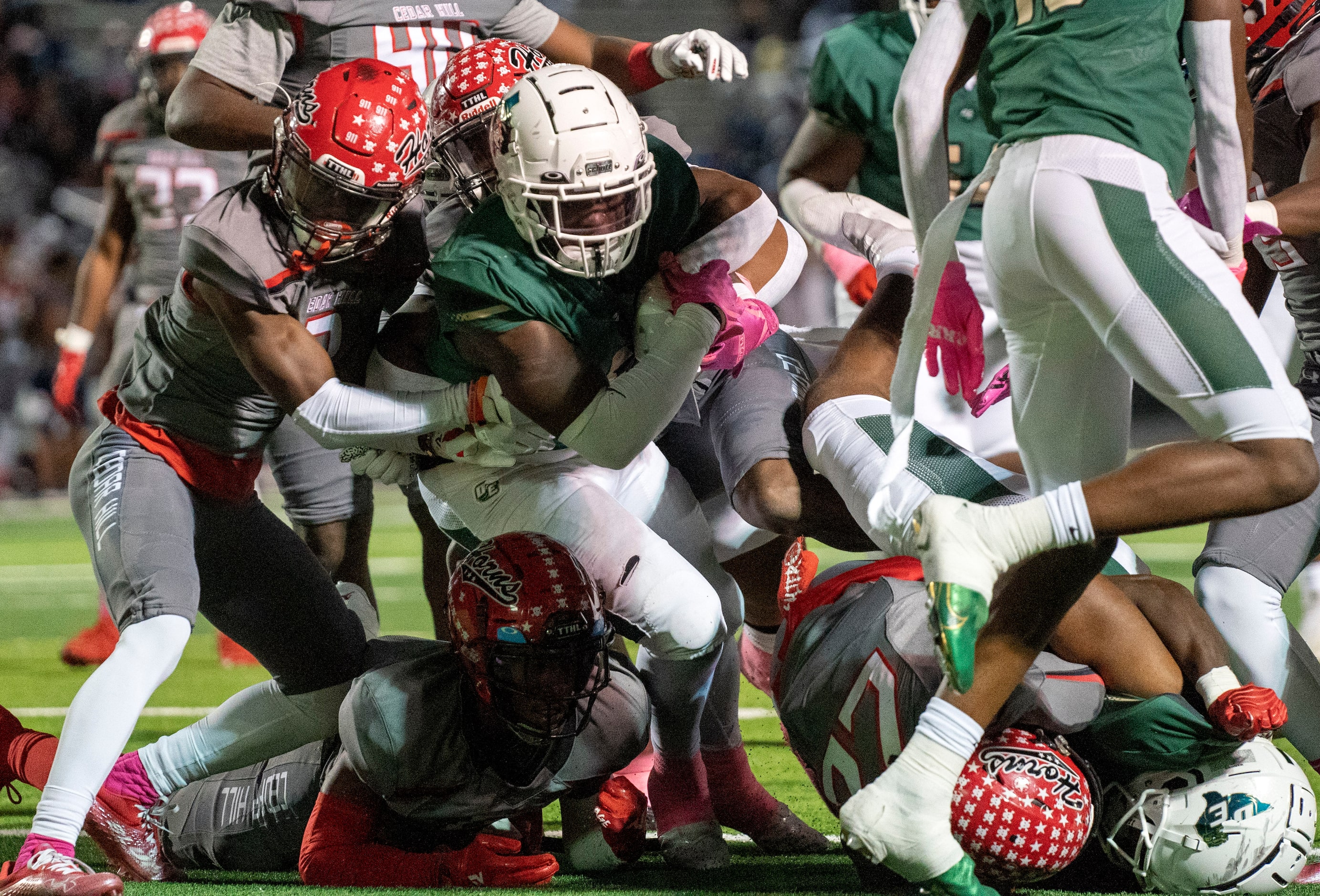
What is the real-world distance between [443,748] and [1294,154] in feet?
7.77

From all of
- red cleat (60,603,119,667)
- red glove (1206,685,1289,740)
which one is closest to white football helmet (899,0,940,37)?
red glove (1206,685,1289,740)

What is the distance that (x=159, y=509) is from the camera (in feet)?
10.1

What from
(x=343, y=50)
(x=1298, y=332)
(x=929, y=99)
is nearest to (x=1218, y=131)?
(x=929, y=99)

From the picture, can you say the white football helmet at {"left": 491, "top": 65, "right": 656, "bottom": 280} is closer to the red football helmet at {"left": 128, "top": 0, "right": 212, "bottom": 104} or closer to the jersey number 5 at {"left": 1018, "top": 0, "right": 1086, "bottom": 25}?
the jersey number 5 at {"left": 1018, "top": 0, "right": 1086, "bottom": 25}

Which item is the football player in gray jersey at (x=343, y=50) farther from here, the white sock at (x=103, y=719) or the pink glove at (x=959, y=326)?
the white sock at (x=103, y=719)

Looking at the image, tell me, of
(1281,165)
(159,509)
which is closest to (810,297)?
(1281,165)

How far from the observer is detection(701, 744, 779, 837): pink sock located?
3297 millimetres

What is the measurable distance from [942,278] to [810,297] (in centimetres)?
938

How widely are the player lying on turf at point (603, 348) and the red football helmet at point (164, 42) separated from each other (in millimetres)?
2553

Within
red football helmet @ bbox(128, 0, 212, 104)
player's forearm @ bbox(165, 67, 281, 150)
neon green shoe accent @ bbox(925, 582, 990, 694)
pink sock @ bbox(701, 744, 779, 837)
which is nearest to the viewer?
neon green shoe accent @ bbox(925, 582, 990, 694)

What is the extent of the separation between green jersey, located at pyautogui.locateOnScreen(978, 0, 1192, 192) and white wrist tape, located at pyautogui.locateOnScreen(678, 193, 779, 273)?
2.77 feet

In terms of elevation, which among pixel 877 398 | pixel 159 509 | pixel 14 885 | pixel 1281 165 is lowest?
pixel 14 885

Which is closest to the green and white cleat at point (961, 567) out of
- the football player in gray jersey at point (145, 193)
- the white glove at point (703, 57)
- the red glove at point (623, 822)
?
the red glove at point (623, 822)

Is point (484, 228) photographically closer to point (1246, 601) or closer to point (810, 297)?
point (1246, 601)
